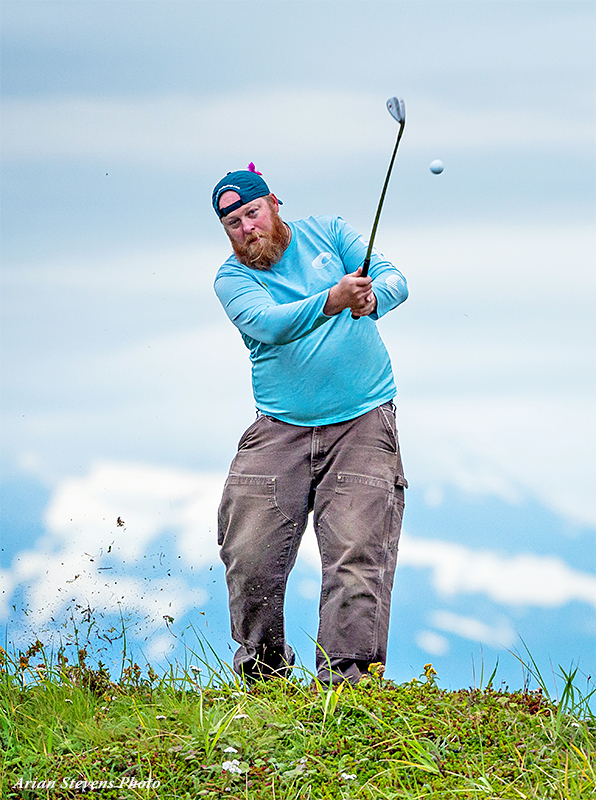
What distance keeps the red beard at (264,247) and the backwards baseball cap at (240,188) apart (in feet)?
0.44

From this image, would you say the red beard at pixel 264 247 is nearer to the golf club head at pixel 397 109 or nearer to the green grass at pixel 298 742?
the golf club head at pixel 397 109

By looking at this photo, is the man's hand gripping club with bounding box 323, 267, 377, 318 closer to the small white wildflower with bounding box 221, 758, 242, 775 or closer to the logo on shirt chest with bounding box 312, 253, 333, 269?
the logo on shirt chest with bounding box 312, 253, 333, 269

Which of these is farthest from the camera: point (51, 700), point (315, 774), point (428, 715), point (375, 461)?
point (375, 461)

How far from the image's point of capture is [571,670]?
411 cm

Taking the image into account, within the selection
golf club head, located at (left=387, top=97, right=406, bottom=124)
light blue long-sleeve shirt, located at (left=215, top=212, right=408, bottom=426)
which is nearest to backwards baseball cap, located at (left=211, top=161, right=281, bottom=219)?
light blue long-sleeve shirt, located at (left=215, top=212, right=408, bottom=426)

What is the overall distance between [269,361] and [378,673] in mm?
1516

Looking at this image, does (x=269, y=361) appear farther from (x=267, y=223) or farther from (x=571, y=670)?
(x=571, y=670)

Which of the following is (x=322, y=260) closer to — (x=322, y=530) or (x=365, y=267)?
(x=365, y=267)

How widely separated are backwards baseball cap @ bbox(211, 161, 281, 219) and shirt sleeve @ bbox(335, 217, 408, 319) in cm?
44

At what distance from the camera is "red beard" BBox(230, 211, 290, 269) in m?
4.71

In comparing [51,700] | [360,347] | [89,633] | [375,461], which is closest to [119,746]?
[51,700]

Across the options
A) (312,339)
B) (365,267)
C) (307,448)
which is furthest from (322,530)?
(365,267)

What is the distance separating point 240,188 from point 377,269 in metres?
0.78

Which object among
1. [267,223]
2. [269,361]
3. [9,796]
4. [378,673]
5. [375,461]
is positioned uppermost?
[267,223]
